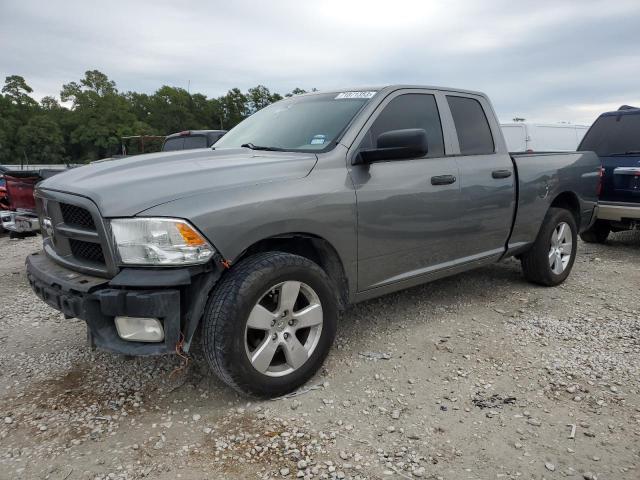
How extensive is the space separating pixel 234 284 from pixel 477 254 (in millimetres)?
2361

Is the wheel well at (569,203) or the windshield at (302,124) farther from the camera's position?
the wheel well at (569,203)

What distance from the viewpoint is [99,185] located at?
2.56 meters

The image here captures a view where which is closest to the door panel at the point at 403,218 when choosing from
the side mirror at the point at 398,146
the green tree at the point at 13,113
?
the side mirror at the point at 398,146

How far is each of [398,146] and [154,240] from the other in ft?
5.07

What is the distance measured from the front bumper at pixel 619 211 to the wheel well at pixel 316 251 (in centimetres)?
487

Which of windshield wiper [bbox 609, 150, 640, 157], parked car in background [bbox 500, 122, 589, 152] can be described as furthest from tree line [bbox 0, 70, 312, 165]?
windshield wiper [bbox 609, 150, 640, 157]

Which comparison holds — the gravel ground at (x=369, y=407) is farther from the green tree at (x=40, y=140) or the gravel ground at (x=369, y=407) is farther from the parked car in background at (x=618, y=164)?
the green tree at (x=40, y=140)

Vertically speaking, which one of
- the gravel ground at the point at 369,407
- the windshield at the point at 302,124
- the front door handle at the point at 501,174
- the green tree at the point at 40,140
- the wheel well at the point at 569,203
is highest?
the green tree at the point at 40,140

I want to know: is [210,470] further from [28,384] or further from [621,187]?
[621,187]

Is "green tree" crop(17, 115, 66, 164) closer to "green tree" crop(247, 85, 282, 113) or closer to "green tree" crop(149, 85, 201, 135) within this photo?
"green tree" crop(149, 85, 201, 135)

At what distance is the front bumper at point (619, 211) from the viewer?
20.1 feet

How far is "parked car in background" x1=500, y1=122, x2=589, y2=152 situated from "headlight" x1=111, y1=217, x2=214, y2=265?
9.97 meters

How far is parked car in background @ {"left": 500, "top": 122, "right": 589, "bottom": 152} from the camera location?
11.2 m

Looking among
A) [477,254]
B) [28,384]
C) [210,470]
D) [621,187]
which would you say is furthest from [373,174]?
[621,187]
